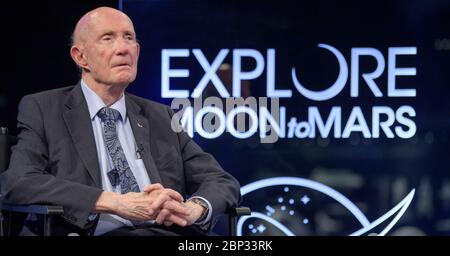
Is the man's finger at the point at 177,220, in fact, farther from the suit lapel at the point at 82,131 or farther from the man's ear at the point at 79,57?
the man's ear at the point at 79,57

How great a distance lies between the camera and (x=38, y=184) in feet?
11.2

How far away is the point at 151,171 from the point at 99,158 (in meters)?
0.24

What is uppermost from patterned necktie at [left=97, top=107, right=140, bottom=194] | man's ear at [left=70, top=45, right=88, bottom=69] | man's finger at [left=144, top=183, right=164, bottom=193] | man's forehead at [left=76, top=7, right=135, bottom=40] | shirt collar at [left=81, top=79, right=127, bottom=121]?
man's forehead at [left=76, top=7, right=135, bottom=40]

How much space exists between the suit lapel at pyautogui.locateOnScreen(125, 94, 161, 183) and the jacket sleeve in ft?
1.16

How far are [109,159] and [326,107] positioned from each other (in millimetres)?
2257

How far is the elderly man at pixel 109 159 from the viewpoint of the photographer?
11.2 feet

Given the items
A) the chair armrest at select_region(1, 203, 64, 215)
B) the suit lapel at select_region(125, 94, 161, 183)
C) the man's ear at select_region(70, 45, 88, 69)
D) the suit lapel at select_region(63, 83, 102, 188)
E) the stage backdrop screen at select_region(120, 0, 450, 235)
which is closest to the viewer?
the chair armrest at select_region(1, 203, 64, 215)

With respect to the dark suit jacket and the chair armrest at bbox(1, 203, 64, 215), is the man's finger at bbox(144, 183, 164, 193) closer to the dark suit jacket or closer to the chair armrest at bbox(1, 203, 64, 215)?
the dark suit jacket

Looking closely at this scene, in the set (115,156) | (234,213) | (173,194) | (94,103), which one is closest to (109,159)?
(115,156)

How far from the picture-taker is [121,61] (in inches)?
148

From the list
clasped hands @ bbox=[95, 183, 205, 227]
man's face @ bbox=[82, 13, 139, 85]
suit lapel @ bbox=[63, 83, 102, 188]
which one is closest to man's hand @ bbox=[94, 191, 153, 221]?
clasped hands @ bbox=[95, 183, 205, 227]

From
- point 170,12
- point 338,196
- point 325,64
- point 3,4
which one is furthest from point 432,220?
point 3,4

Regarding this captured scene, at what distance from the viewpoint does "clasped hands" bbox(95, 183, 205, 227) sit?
11.1ft
